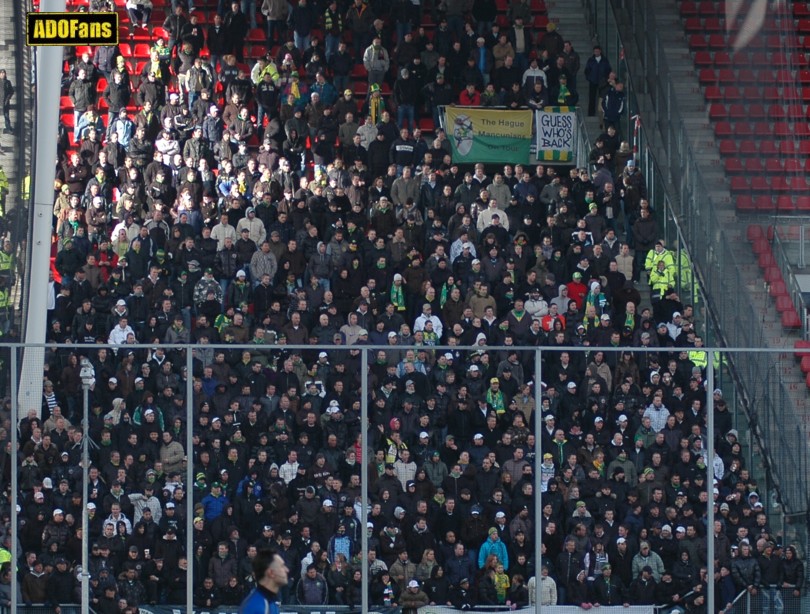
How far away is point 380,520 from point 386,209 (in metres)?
10.1

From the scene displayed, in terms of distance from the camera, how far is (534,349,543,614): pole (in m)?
17.1

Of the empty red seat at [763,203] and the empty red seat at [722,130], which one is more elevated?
the empty red seat at [722,130]

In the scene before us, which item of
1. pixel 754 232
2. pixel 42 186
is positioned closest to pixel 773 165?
pixel 754 232

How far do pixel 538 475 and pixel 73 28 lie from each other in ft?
21.2

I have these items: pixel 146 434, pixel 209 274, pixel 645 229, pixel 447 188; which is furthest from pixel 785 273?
pixel 146 434

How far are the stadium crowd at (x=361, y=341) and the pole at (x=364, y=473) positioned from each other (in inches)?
4.2

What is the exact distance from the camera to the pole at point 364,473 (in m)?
17.0

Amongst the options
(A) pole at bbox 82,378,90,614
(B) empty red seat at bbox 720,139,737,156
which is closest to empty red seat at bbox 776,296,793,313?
(B) empty red seat at bbox 720,139,737,156

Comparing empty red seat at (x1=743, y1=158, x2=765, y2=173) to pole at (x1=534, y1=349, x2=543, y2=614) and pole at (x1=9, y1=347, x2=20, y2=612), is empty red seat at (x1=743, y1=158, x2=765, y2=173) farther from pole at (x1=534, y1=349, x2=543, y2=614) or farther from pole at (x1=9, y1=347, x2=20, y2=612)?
pole at (x1=9, y1=347, x2=20, y2=612)

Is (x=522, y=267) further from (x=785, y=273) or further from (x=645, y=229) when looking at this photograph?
(x=785, y=273)

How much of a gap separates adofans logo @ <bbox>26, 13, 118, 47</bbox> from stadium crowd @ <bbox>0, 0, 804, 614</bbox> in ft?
12.9

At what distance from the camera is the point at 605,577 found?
17281 mm

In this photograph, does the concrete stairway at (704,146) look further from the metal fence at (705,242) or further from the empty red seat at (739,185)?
the empty red seat at (739,185)

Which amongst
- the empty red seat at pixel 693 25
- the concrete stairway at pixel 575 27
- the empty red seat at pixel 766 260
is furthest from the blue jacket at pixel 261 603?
the empty red seat at pixel 693 25
